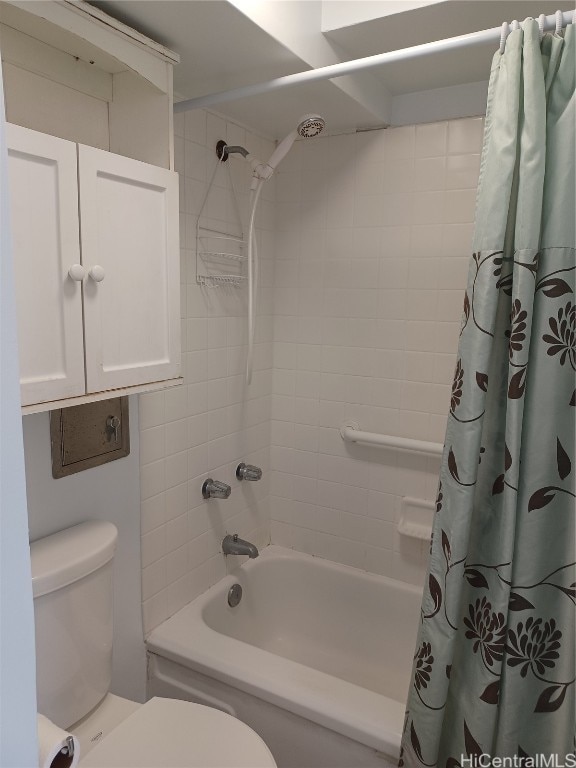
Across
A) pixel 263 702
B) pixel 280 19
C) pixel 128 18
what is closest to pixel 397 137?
pixel 280 19

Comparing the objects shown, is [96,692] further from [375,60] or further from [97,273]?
[375,60]

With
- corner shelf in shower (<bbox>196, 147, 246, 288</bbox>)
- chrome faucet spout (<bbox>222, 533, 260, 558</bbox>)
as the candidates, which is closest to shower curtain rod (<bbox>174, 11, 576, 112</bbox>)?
corner shelf in shower (<bbox>196, 147, 246, 288</bbox>)

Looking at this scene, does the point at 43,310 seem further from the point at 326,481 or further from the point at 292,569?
the point at 292,569

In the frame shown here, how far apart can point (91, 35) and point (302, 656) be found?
7.16ft

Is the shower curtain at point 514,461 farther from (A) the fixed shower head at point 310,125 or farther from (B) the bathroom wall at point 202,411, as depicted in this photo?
(B) the bathroom wall at point 202,411

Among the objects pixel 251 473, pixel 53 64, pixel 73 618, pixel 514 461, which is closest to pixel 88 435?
pixel 73 618

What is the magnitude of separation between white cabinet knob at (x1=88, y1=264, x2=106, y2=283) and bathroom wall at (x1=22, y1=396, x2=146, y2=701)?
0.42m

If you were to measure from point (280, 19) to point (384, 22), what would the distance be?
1.06 feet

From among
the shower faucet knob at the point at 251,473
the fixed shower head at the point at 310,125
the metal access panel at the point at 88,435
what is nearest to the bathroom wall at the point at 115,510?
the metal access panel at the point at 88,435

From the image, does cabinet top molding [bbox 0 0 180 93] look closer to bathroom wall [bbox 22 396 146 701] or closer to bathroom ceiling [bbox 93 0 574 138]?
bathroom ceiling [bbox 93 0 574 138]

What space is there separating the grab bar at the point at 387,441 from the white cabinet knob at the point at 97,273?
1.27 metres

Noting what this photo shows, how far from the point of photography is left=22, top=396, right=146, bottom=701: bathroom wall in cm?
137

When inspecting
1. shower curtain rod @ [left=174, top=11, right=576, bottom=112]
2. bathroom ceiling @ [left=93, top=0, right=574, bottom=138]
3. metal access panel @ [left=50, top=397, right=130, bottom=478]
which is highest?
bathroom ceiling @ [left=93, top=0, right=574, bottom=138]

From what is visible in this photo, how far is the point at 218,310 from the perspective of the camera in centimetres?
198
